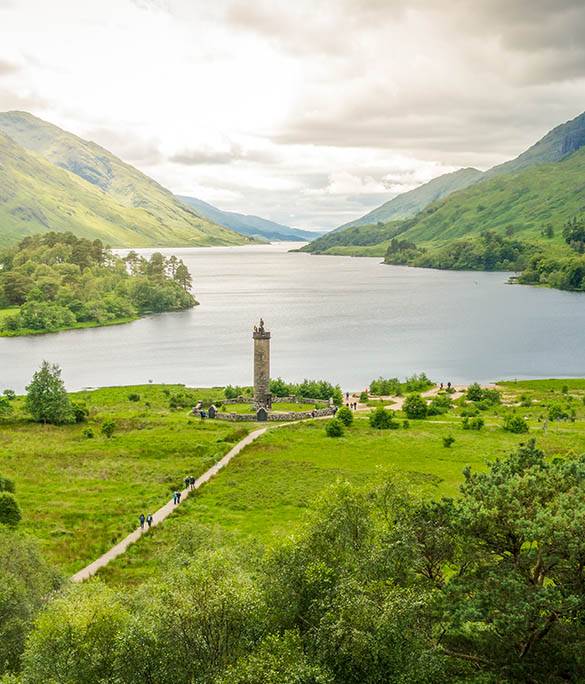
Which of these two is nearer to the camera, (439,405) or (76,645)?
(76,645)

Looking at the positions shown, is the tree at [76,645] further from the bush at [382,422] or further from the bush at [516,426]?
the bush at [516,426]

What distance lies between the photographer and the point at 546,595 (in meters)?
22.3

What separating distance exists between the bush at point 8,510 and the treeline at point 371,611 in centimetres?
1899

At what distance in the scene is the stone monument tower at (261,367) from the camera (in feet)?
269

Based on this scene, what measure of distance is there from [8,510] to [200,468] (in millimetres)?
18865

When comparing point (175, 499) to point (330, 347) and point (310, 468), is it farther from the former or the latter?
point (330, 347)

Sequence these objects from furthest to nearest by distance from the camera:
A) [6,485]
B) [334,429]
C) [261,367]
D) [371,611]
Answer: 1. [261,367]
2. [334,429]
3. [6,485]
4. [371,611]

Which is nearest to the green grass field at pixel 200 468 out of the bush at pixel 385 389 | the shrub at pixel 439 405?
the shrub at pixel 439 405

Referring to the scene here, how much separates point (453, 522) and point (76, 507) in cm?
3523

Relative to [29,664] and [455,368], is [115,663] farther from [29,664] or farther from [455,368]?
[455,368]

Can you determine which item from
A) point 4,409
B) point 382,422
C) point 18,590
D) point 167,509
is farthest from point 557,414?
point 18,590

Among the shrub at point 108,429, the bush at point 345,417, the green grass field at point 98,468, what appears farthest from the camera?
the bush at point 345,417

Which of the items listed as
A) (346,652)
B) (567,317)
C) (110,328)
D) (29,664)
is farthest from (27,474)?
(567,317)

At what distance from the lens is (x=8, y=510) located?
1816 inches
